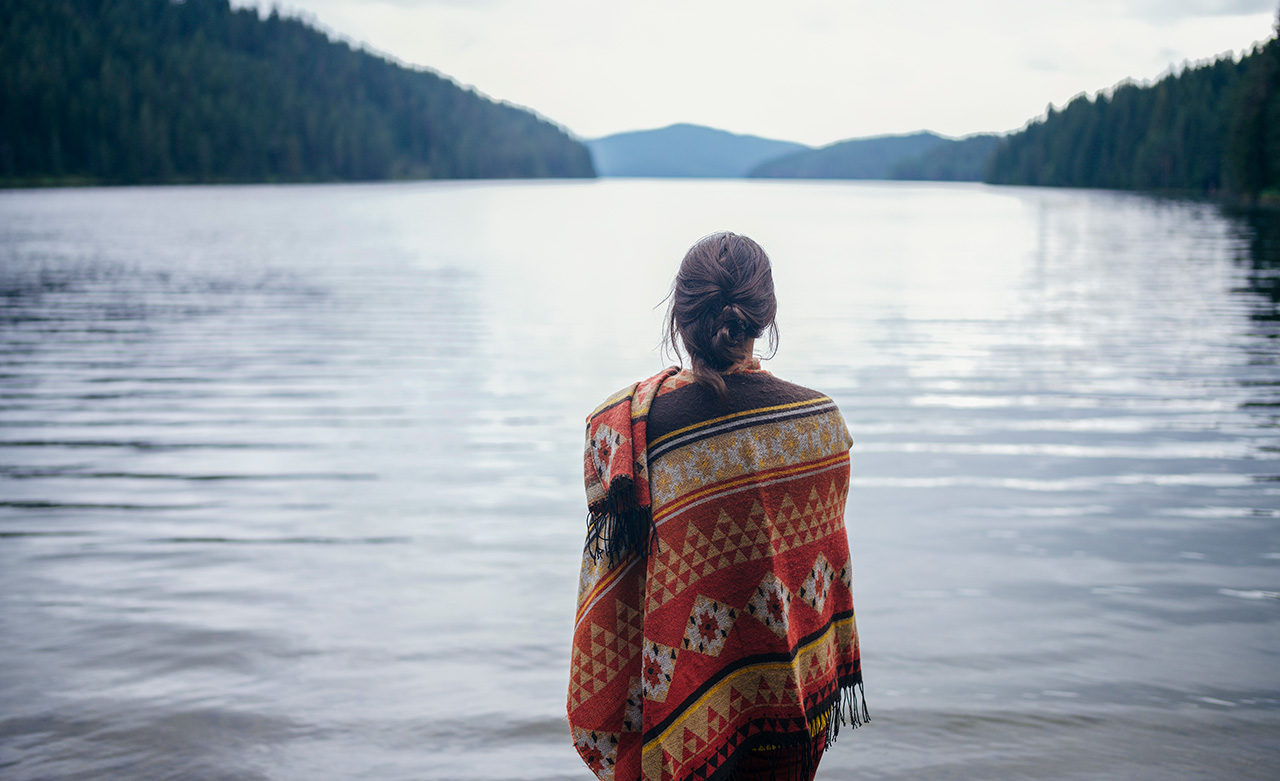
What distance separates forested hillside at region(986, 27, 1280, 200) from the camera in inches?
2650

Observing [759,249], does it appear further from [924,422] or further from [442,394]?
[442,394]

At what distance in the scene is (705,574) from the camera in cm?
228

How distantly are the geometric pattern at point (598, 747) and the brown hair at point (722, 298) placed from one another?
3.16 ft

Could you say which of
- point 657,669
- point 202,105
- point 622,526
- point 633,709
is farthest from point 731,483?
point 202,105

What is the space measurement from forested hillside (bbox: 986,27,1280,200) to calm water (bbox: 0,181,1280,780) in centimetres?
6143

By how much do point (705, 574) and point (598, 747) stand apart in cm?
57

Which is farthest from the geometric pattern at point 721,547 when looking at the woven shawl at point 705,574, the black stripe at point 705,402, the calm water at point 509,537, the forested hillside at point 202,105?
the forested hillside at point 202,105

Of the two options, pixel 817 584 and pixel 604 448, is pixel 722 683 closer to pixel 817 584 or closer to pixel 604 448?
A: pixel 817 584

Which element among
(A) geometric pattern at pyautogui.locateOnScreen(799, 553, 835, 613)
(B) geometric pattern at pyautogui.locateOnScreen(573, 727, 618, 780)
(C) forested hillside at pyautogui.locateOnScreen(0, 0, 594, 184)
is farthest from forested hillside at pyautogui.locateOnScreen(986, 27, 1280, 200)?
(C) forested hillside at pyautogui.locateOnScreen(0, 0, 594, 184)

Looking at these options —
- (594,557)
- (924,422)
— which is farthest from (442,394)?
(594,557)

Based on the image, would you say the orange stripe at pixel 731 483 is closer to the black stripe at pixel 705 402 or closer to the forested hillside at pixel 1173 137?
the black stripe at pixel 705 402

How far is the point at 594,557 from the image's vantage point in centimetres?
239

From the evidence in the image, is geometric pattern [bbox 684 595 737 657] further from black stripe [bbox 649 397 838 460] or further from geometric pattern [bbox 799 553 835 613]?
black stripe [bbox 649 397 838 460]

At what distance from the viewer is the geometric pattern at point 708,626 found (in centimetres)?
229
